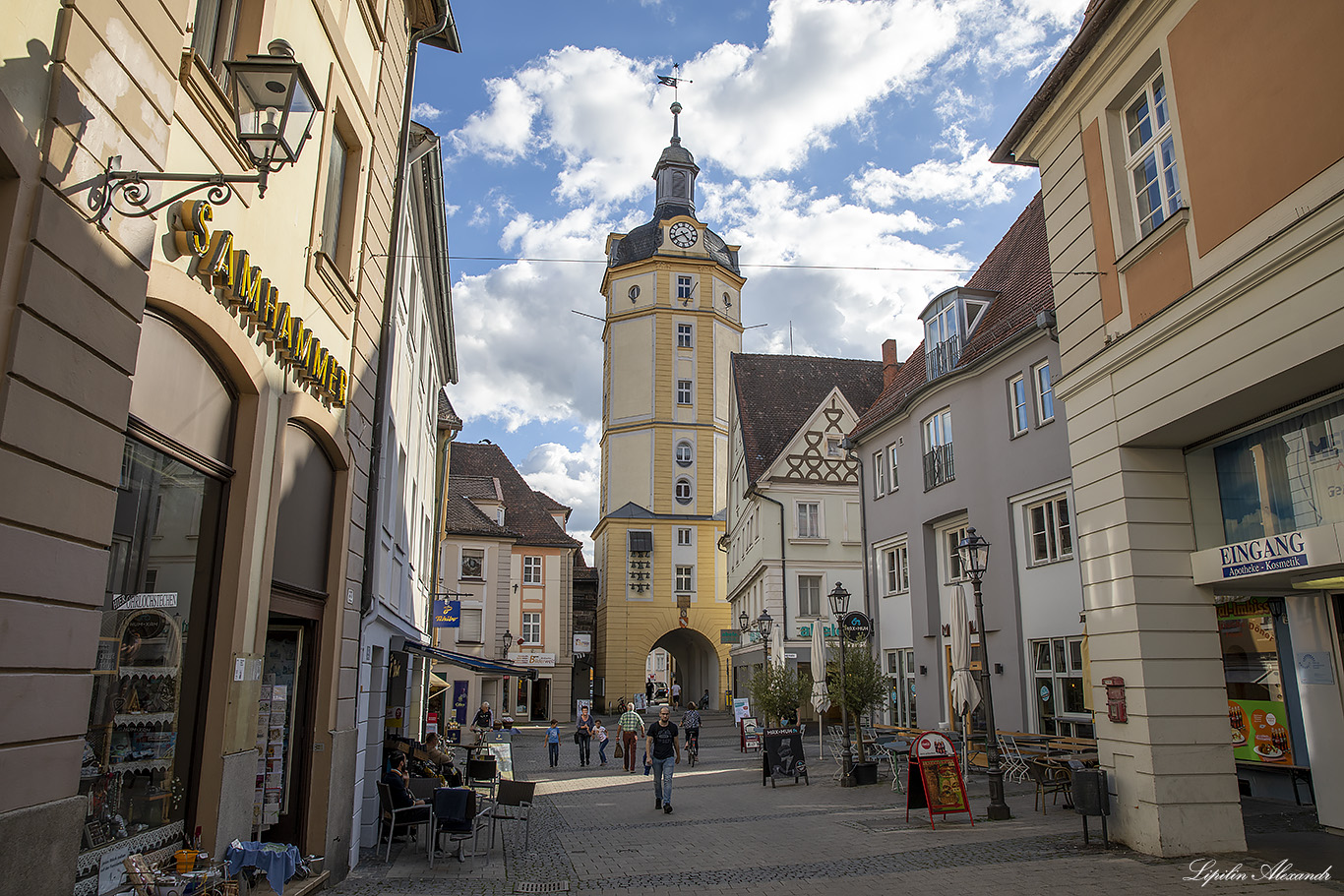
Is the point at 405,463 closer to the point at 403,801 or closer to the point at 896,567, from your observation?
the point at 403,801

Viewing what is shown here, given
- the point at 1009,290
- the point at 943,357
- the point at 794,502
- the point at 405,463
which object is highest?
the point at 1009,290

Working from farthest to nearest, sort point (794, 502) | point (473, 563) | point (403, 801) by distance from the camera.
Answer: point (473, 563) < point (794, 502) < point (403, 801)

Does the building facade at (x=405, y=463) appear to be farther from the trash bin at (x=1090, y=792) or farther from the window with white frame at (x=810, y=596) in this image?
the window with white frame at (x=810, y=596)

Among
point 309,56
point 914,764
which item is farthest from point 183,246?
point 914,764

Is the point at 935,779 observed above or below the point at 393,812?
above

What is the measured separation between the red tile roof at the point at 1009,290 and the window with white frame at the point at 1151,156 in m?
6.44

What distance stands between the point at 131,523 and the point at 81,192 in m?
2.14

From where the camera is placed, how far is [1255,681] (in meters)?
13.1

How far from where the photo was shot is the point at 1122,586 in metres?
10.2

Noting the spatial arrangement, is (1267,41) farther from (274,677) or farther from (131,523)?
(274,677)

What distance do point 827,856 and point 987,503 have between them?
10838 mm

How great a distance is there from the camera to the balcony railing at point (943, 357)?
2130 centimetres

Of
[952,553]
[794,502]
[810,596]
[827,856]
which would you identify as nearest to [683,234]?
[794,502]

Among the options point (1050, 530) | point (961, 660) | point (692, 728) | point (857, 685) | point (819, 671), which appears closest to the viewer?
point (961, 660)
